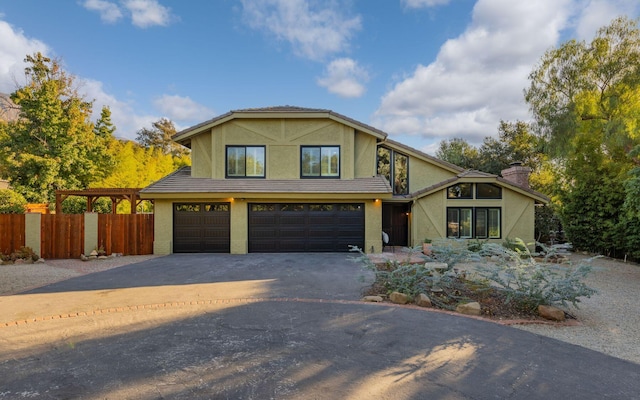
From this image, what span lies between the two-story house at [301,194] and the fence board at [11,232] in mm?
4467

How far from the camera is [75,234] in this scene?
11.8 m

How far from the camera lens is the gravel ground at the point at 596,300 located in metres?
4.59

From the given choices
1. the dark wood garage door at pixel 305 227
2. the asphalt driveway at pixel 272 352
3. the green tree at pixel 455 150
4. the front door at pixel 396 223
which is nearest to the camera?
the asphalt driveway at pixel 272 352

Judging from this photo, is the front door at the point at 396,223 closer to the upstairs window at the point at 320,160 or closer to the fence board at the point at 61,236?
the upstairs window at the point at 320,160

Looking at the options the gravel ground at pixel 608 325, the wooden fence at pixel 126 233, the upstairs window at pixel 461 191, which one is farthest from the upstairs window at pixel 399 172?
the wooden fence at pixel 126 233

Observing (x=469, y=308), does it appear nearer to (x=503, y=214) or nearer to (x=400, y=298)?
(x=400, y=298)

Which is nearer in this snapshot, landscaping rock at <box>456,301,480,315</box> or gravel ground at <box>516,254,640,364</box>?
gravel ground at <box>516,254,640,364</box>

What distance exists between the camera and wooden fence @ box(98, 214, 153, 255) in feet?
40.0

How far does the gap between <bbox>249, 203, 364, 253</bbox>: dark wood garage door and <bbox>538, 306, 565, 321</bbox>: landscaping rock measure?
8070 millimetres

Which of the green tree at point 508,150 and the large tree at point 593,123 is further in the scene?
the green tree at point 508,150

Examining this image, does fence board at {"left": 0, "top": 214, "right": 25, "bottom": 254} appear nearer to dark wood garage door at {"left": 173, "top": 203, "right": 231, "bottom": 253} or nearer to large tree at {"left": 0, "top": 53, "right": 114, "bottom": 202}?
dark wood garage door at {"left": 173, "top": 203, "right": 231, "bottom": 253}

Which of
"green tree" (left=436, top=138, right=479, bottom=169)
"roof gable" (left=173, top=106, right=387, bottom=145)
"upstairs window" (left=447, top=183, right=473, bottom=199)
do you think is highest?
"green tree" (left=436, top=138, right=479, bottom=169)

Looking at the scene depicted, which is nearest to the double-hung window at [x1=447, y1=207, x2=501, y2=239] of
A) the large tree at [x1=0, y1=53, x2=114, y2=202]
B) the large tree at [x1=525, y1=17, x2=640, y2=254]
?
the large tree at [x1=525, y1=17, x2=640, y2=254]

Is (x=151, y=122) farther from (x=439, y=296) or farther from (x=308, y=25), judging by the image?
(x=439, y=296)
